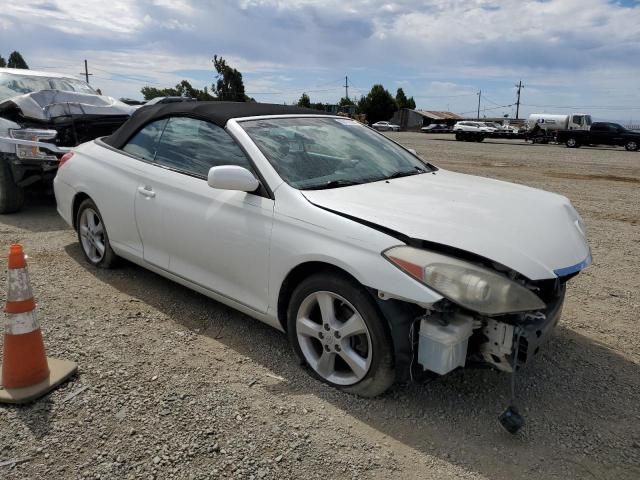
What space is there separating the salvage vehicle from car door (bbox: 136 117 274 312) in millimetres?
3295

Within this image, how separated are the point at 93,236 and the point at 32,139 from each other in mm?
2671

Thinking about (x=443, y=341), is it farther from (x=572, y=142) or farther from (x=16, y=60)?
(x=16, y=60)

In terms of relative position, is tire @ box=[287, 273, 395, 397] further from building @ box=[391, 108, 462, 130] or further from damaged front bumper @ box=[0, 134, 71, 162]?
building @ box=[391, 108, 462, 130]

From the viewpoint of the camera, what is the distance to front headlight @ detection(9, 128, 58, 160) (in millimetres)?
6395

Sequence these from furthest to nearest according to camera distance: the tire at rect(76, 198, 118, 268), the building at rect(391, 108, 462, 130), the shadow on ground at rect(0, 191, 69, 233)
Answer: the building at rect(391, 108, 462, 130), the shadow on ground at rect(0, 191, 69, 233), the tire at rect(76, 198, 118, 268)

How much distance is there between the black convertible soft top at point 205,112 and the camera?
3.70 m

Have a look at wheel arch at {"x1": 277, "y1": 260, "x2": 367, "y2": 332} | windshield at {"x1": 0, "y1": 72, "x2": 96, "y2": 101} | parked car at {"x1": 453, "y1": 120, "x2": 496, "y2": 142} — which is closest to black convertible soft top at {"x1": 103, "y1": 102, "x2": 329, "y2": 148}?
wheel arch at {"x1": 277, "y1": 260, "x2": 367, "y2": 332}

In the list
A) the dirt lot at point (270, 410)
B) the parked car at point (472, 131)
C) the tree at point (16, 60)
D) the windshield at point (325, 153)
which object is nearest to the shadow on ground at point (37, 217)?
the dirt lot at point (270, 410)

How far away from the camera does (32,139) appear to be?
6.52 m

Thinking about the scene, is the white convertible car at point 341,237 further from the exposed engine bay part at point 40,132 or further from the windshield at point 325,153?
the exposed engine bay part at point 40,132

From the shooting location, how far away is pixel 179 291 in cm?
440

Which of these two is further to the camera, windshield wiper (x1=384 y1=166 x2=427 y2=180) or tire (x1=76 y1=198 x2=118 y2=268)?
tire (x1=76 y1=198 x2=118 y2=268)

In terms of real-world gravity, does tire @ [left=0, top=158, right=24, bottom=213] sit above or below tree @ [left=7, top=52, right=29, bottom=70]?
below

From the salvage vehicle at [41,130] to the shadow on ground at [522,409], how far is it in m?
4.04
